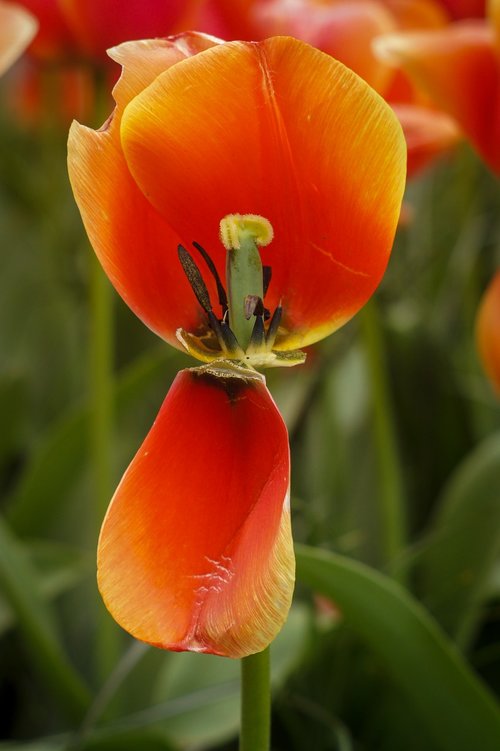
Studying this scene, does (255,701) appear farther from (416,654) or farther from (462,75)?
(462,75)

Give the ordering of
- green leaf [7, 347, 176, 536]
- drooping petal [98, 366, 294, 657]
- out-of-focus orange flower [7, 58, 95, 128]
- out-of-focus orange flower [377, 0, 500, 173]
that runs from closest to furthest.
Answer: drooping petal [98, 366, 294, 657]
out-of-focus orange flower [377, 0, 500, 173]
green leaf [7, 347, 176, 536]
out-of-focus orange flower [7, 58, 95, 128]

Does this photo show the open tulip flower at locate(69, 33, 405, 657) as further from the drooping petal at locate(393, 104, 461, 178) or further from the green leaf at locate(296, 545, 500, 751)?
the drooping petal at locate(393, 104, 461, 178)

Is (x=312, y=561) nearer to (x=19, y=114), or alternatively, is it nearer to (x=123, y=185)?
(x=123, y=185)

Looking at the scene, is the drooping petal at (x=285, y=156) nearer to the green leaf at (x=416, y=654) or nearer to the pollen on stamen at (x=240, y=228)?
the pollen on stamen at (x=240, y=228)

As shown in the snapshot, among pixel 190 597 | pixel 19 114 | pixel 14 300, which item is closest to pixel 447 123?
pixel 190 597

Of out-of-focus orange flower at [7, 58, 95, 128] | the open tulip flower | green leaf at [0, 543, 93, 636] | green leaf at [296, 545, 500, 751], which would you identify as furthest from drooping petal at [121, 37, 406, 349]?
out-of-focus orange flower at [7, 58, 95, 128]

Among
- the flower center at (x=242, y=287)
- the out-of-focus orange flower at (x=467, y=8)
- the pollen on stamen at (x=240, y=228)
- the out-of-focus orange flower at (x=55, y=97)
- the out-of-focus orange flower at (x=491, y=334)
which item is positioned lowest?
the out-of-focus orange flower at (x=55, y=97)

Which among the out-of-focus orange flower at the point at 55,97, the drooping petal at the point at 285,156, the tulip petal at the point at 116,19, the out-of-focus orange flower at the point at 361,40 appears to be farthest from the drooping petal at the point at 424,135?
the out-of-focus orange flower at the point at 55,97
